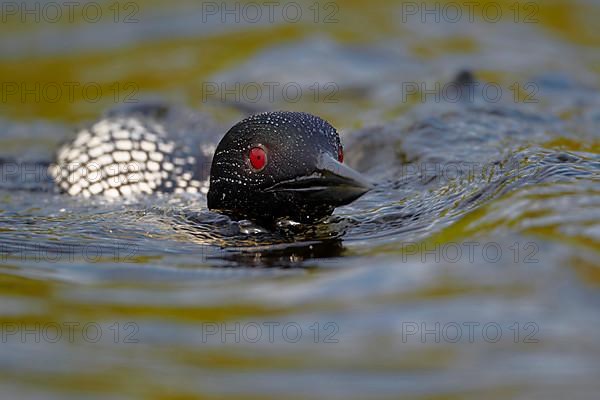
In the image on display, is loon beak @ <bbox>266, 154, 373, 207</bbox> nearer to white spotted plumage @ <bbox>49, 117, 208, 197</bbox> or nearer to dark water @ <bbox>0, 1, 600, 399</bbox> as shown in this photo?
dark water @ <bbox>0, 1, 600, 399</bbox>

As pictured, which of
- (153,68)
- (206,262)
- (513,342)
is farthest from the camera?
(153,68)

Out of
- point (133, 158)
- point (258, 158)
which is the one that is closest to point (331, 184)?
point (258, 158)

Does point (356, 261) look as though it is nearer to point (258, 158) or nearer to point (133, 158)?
point (258, 158)

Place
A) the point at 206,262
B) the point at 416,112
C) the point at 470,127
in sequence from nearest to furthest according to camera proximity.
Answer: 1. the point at 206,262
2. the point at 470,127
3. the point at 416,112

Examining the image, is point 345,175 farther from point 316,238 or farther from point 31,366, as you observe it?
point 31,366

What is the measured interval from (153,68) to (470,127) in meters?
3.38

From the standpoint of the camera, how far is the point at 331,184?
4.39m

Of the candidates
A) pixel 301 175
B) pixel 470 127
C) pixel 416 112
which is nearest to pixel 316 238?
pixel 301 175

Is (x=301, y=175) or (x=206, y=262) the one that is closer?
(x=206, y=262)

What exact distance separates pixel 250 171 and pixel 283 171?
23cm

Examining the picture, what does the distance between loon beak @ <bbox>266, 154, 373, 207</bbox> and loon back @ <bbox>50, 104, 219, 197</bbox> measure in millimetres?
1408

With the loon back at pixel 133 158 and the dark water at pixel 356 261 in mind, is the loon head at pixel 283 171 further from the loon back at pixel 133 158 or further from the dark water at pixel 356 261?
the loon back at pixel 133 158

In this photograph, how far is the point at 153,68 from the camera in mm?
8531

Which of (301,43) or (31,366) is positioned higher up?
(301,43)
